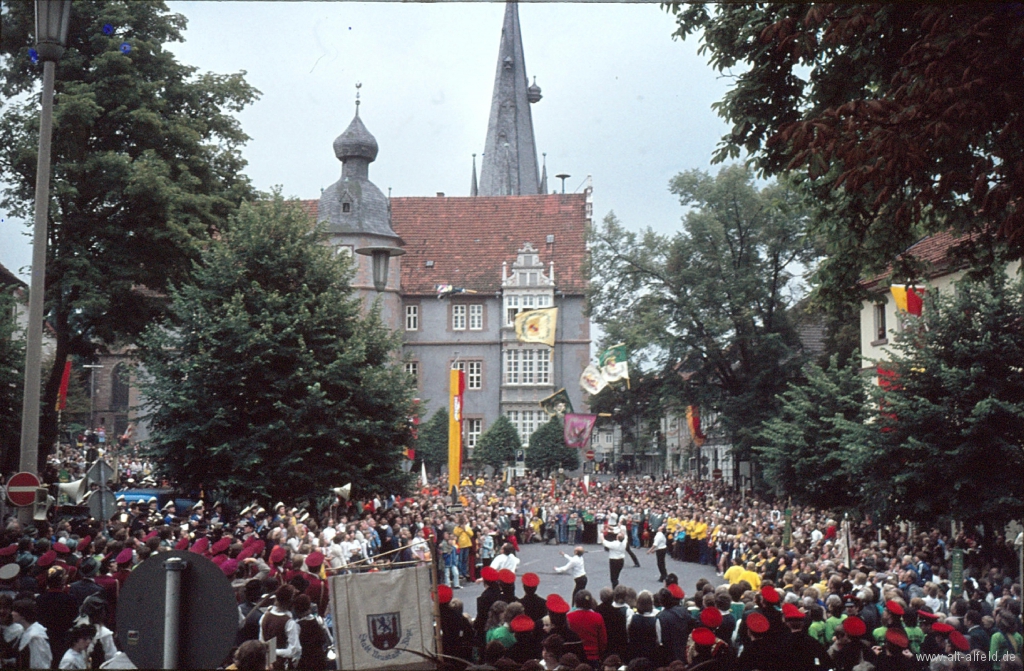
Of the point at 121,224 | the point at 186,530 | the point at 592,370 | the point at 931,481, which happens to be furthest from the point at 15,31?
the point at 592,370

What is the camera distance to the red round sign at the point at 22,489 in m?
13.9

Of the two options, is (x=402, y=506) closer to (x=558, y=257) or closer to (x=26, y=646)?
(x=26, y=646)

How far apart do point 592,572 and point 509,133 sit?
7091 cm

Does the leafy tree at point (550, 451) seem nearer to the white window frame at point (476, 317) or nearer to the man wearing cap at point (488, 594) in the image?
the white window frame at point (476, 317)

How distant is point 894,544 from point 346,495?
1249 cm

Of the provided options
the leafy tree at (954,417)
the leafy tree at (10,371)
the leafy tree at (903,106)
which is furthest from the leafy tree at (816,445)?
the leafy tree at (10,371)

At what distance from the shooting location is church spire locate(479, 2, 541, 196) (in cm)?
9531

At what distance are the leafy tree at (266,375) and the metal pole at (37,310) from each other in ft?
32.6

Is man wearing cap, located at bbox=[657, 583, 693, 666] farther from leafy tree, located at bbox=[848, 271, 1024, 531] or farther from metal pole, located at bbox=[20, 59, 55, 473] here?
leafy tree, located at bbox=[848, 271, 1024, 531]

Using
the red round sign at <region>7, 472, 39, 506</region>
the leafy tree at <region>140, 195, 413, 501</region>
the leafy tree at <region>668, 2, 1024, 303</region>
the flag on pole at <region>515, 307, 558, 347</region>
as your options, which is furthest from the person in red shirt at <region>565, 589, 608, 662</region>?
the flag on pole at <region>515, 307, 558, 347</region>

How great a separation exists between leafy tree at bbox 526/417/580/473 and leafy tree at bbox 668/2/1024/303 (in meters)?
47.2

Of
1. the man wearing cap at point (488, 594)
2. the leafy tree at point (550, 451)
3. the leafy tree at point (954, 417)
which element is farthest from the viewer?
the leafy tree at point (550, 451)

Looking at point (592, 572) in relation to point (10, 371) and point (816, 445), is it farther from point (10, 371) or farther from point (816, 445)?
point (10, 371)

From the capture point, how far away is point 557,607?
1076 centimetres
